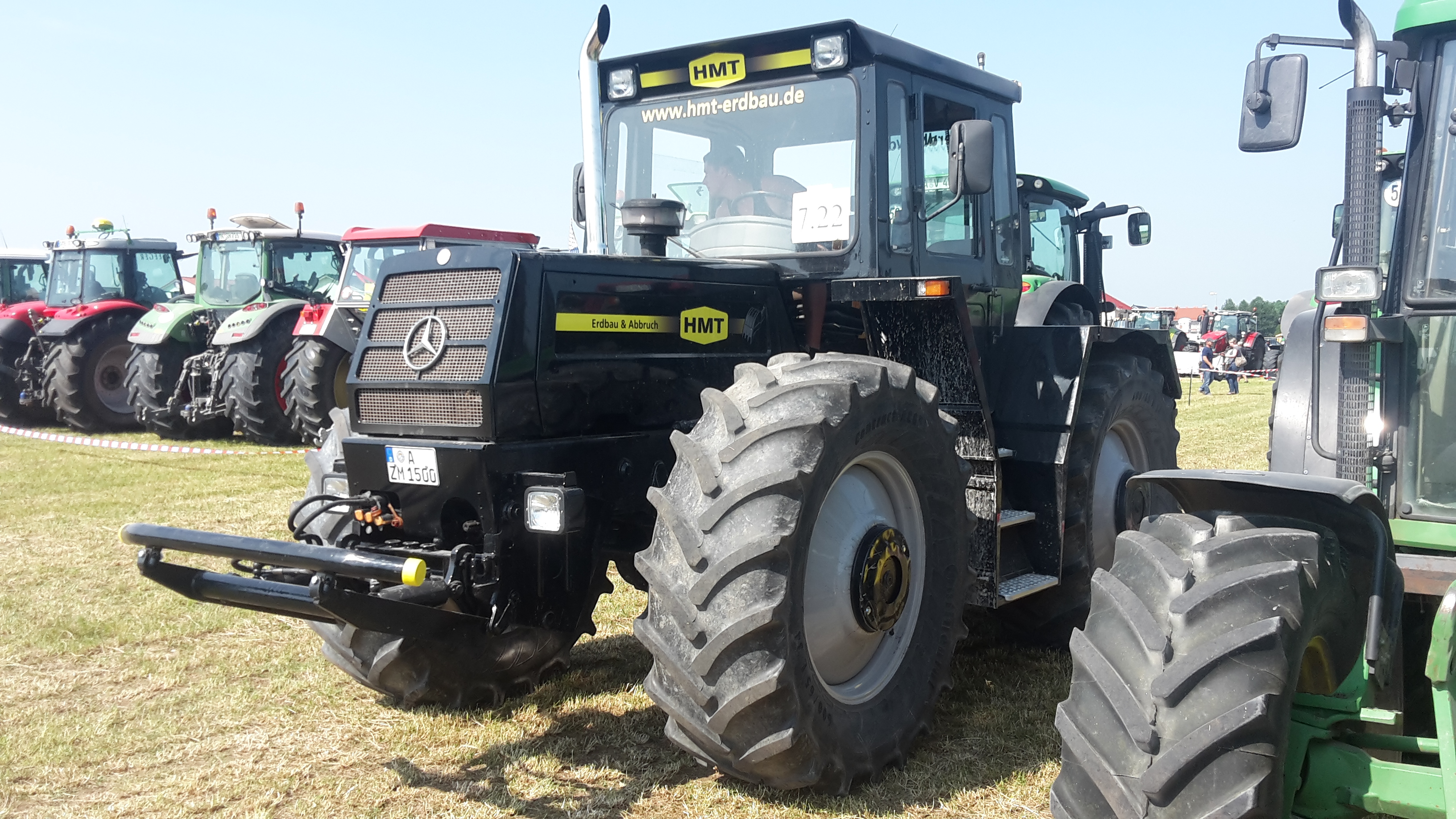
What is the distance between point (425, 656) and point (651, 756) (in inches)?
36.4

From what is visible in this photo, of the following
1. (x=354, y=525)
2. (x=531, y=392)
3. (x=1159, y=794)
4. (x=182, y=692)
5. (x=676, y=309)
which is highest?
(x=676, y=309)

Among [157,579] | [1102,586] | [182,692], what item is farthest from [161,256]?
[1102,586]

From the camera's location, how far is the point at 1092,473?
16.9ft

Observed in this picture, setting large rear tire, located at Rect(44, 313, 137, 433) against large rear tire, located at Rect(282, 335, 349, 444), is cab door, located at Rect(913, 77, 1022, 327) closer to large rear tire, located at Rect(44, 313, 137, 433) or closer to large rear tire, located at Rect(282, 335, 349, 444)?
large rear tire, located at Rect(282, 335, 349, 444)

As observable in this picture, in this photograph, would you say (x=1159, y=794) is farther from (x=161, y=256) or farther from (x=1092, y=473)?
(x=161, y=256)

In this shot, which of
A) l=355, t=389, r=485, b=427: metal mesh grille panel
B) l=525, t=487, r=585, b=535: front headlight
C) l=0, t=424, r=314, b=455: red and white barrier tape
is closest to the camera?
l=525, t=487, r=585, b=535: front headlight

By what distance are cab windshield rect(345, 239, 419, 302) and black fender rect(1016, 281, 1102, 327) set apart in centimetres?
872

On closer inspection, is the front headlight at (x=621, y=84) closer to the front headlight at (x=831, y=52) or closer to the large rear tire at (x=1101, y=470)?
the front headlight at (x=831, y=52)

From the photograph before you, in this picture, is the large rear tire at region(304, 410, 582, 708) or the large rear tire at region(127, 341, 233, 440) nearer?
the large rear tire at region(304, 410, 582, 708)

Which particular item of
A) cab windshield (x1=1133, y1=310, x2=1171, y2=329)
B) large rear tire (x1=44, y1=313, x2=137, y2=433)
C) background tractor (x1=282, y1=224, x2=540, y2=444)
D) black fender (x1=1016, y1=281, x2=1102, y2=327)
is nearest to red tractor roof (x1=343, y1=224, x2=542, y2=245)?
background tractor (x1=282, y1=224, x2=540, y2=444)

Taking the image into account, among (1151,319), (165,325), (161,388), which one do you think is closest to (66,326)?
(165,325)

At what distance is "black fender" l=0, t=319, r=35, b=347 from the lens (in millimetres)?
17062

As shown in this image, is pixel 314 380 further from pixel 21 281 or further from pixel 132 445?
pixel 21 281

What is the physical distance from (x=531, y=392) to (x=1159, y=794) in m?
2.29
